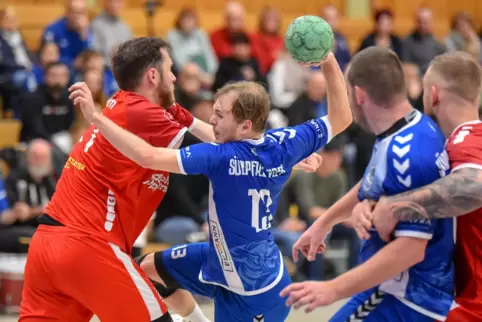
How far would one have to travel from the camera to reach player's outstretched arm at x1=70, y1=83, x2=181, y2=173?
13.1 ft

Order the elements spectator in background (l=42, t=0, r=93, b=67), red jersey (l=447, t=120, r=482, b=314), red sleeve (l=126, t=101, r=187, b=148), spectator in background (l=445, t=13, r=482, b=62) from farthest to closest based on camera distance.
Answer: spectator in background (l=445, t=13, r=482, b=62) → spectator in background (l=42, t=0, r=93, b=67) → red sleeve (l=126, t=101, r=187, b=148) → red jersey (l=447, t=120, r=482, b=314)

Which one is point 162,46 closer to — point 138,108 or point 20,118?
point 138,108

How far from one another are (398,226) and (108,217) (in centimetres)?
160

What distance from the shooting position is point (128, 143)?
3.99 metres

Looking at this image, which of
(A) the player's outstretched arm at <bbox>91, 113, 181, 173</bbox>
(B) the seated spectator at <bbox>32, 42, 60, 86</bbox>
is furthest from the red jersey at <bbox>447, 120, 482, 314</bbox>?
(B) the seated spectator at <bbox>32, 42, 60, 86</bbox>

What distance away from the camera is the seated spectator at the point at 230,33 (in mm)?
11133

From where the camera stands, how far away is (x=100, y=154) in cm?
443

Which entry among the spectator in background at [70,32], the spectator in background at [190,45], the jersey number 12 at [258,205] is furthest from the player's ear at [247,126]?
the spectator in background at [190,45]

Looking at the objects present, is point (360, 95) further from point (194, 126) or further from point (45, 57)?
point (45, 57)

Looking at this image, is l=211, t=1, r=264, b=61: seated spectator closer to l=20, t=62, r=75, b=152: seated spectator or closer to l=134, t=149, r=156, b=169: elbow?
l=20, t=62, r=75, b=152: seated spectator

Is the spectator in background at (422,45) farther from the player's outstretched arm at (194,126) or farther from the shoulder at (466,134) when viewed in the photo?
the shoulder at (466,134)

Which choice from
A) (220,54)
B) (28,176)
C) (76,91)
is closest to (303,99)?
(220,54)

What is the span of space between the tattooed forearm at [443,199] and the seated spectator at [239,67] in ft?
23.0

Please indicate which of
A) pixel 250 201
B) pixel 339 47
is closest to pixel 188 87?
pixel 339 47
